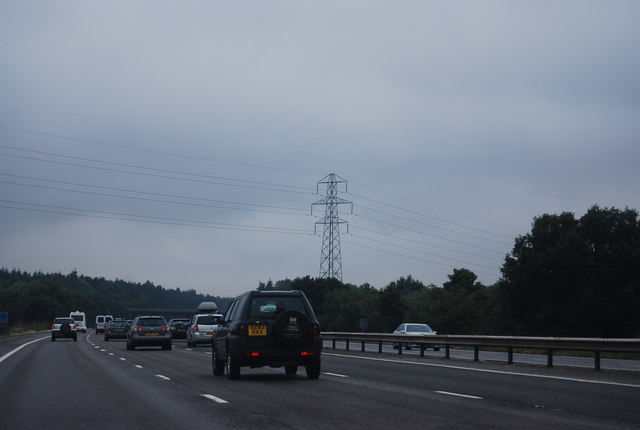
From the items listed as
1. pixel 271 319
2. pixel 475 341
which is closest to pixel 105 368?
pixel 271 319

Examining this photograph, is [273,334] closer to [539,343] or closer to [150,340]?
[539,343]

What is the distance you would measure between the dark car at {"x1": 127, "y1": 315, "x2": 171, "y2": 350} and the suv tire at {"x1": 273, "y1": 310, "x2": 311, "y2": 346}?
23.7 m

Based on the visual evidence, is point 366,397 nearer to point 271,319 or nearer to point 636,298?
point 271,319

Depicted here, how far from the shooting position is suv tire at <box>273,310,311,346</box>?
18.7 m

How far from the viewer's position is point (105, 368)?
82.2 feet

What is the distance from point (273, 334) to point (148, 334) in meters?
23.8

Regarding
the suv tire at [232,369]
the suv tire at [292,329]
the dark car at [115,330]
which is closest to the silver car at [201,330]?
the dark car at [115,330]

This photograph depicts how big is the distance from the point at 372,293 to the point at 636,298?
4944cm

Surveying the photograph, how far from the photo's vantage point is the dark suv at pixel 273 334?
61.4ft

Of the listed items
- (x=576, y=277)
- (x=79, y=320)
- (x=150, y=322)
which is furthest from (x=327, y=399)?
(x=79, y=320)

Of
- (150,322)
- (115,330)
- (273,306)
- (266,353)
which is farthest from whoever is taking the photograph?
(115,330)

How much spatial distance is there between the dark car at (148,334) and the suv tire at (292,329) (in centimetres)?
2368

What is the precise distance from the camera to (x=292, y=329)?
18766 millimetres

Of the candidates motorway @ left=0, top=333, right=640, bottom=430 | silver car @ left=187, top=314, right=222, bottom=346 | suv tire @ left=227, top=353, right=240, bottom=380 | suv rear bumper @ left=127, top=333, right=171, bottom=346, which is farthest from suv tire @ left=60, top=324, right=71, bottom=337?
suv tire @ left=227, top=353, right=240, bottom=380
